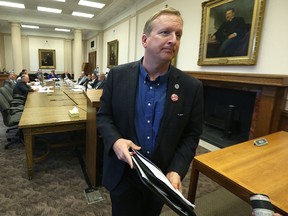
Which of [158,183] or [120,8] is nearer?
[158,183]

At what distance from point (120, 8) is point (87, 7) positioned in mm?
1296

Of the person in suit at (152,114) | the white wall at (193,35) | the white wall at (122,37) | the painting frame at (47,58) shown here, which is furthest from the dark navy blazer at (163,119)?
the painting frame at (47,58)

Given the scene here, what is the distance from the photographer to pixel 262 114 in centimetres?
261

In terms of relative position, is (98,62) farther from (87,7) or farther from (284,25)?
(284,25)

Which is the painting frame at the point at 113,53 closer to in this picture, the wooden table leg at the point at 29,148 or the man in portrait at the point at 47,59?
the wooden table leg at the point at 29,148

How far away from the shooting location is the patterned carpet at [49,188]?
1.85m

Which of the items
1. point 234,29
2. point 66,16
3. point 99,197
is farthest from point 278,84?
point 66,16

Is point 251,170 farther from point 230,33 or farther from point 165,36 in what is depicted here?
point 230,33

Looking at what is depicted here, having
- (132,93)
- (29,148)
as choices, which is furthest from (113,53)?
(132,93)

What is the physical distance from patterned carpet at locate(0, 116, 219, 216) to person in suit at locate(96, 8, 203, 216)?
102cm

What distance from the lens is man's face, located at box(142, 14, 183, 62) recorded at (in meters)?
0.88

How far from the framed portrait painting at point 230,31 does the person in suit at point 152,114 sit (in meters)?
2.43

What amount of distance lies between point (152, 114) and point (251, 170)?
85cm

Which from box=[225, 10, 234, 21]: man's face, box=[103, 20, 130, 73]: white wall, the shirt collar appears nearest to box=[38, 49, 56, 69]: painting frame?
box=[103, 20, 130, 73]: white wall
